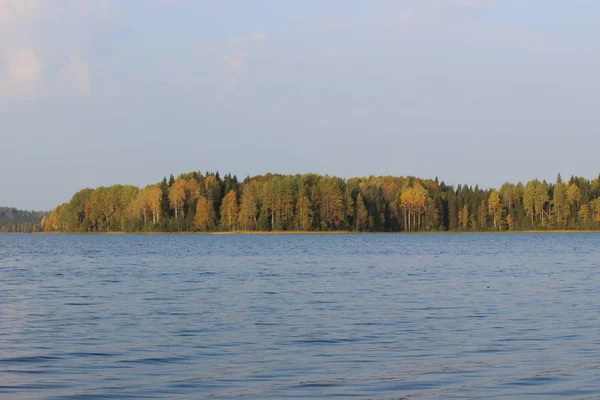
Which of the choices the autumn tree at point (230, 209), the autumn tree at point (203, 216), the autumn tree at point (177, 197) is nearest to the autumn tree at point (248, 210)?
the autumn tree at point (230, 209)

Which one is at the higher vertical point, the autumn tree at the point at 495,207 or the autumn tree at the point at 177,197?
the autumn tree at the point at 177,197

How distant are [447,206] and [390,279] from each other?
15505cm

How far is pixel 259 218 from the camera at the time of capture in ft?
556

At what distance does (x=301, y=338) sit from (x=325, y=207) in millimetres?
149881

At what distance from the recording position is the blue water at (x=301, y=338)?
15.1m

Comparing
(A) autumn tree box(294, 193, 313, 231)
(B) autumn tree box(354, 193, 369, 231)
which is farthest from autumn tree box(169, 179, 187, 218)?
(B) autumn tree box(354, 193, 369, 231)

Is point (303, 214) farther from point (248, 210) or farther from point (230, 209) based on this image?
point (230, 209)

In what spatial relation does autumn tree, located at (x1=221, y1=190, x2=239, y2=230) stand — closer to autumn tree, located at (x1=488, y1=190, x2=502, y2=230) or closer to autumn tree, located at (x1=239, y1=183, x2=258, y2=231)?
autumn tree, located at (x1=239, y1=183, x2=258, y2=231)

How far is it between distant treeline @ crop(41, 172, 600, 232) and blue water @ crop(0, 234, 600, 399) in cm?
13010

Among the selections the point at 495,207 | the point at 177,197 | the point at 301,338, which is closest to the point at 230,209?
the point at 177,197

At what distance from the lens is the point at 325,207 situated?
17038 centimetres

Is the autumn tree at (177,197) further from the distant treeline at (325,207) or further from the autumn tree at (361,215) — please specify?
the autumn tree at (361,215)

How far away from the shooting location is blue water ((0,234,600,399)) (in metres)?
15.1

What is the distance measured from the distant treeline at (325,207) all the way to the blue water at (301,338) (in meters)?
130
